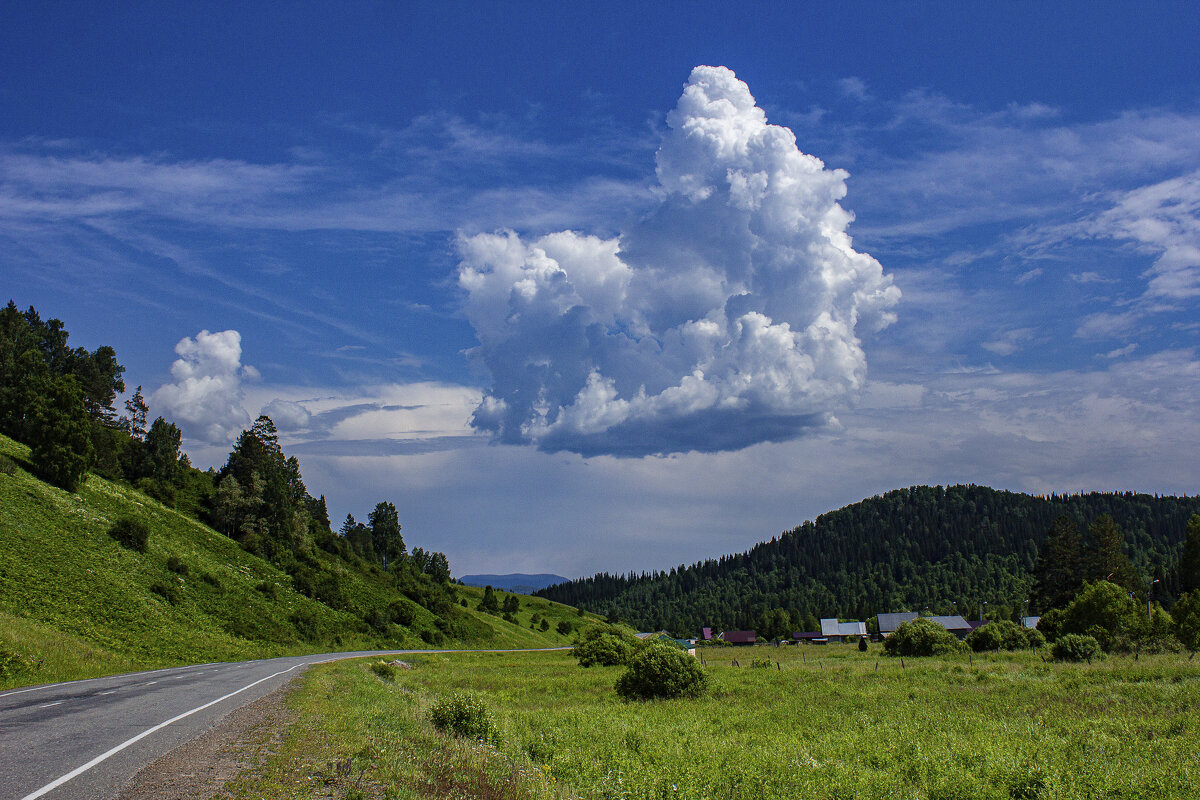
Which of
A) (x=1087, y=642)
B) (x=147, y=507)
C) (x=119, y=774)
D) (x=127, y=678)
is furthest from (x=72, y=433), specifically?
(x=1087, y=642)

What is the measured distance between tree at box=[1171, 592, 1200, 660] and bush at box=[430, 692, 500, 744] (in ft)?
171

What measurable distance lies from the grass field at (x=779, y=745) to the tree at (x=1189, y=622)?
25.3 m

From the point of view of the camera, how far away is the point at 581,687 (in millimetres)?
36375

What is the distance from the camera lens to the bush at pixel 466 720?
1766 cm

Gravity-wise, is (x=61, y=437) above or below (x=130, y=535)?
above

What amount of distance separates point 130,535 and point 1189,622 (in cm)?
8132

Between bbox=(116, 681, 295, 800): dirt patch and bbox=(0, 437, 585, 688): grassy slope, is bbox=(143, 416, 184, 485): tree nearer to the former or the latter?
bbox=(0, 437, 585, 688): grassy slope

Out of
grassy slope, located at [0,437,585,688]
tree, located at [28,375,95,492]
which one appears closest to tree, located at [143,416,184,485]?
grassy slope, located at [0,437,585,688]

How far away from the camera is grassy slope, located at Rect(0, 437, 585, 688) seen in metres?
34.7

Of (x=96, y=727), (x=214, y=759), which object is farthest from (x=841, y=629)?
(x=214, y=759)

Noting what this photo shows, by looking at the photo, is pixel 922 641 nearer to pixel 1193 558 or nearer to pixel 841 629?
pixel 1193 558

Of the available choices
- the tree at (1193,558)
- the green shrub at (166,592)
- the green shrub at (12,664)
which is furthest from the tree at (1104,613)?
the green shrub at (166,592)

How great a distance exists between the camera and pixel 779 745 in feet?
55.5

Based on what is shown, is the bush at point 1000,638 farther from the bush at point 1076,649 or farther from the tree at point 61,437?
the tree at point 61,437
